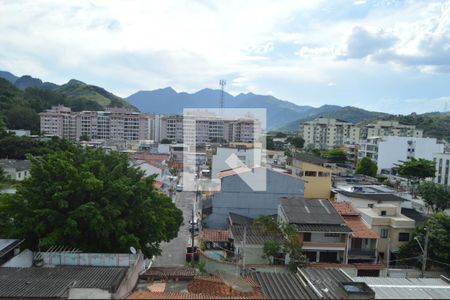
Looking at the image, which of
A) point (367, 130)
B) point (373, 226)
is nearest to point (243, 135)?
point (367, 130)

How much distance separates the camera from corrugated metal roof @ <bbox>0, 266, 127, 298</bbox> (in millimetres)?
7742

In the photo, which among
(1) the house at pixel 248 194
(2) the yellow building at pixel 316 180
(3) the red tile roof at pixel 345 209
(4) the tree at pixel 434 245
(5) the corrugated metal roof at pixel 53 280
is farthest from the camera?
(2) the yellow building at pixel 316 180

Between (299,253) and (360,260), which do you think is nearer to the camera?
(299,253)

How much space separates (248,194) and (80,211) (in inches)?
438

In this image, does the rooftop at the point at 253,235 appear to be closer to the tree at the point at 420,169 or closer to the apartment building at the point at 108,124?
the tree at the point at 420,169

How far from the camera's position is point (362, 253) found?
52.7 feet

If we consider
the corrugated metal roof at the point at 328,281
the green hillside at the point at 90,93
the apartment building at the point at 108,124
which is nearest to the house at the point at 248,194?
the corrugated metal roof at the point at 328,281

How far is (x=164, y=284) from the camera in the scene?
8836mm

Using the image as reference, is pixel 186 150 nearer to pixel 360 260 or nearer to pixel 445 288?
pixel 360 260

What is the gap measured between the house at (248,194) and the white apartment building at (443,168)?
2527 centimetres

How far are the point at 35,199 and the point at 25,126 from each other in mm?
67329

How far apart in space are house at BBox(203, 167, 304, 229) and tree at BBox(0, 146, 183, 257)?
24.5 ft

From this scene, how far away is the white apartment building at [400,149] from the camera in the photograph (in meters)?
45.4

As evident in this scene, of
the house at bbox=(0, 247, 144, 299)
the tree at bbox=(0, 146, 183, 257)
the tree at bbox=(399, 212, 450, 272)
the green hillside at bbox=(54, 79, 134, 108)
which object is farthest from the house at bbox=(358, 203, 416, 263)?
the green hillside at bbox=(54, 79, 134, 108)
